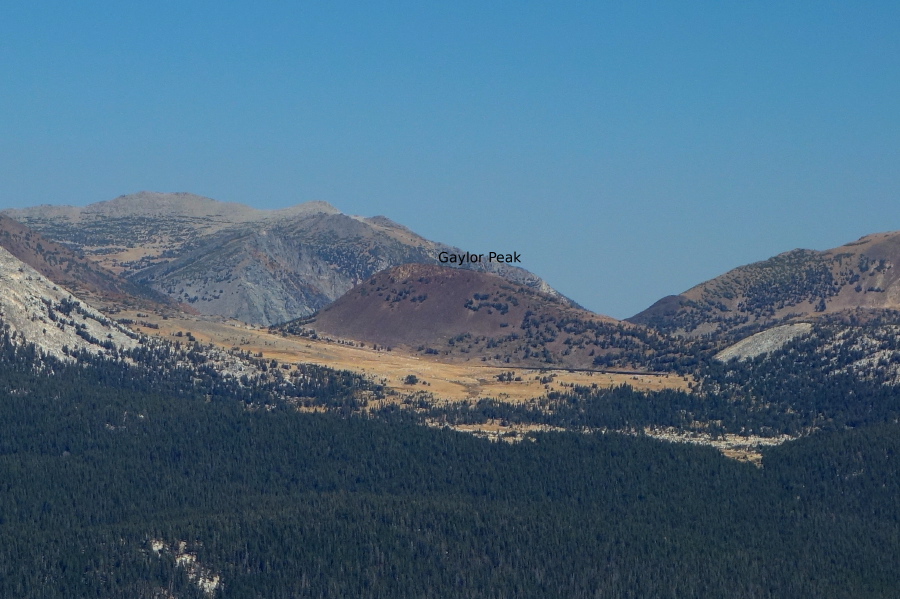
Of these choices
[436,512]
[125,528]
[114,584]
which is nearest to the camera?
[114,584]

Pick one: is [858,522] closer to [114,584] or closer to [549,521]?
[549,521]

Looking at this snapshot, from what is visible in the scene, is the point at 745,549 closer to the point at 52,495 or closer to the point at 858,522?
the point at 858,522

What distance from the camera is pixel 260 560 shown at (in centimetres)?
17062

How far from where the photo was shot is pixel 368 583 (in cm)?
17038

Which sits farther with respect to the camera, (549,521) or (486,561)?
(549,521)

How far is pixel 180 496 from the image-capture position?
195750 millimetres

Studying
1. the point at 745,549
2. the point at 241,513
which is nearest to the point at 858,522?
the point at 745,549

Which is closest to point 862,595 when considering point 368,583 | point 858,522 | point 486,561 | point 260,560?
point 858,522

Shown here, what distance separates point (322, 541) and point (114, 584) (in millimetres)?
25912

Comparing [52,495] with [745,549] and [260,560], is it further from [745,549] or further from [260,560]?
[745,549]

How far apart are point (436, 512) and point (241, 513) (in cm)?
2389

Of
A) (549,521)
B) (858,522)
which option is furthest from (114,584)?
(858,522)

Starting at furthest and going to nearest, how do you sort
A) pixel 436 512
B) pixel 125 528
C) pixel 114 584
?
pixel 436 512, pixel 125 528, pixel 114 584

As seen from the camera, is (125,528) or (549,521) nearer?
(125,528)
